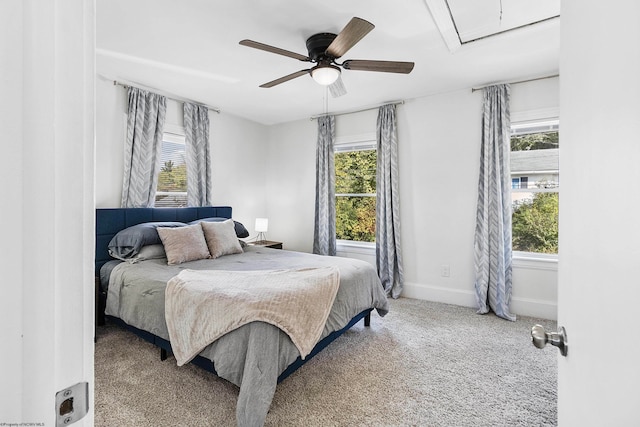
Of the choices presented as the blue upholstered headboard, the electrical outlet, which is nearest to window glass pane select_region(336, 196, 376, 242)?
the electrical outlet

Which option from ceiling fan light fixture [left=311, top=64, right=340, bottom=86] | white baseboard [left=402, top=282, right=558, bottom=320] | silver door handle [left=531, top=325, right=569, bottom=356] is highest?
ceiling fan light fixture [left=311, top=64, right=340, bottom=86]

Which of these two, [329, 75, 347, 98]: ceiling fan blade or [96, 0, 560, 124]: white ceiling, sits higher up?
[96, 0, 560, 124]: white ceiling

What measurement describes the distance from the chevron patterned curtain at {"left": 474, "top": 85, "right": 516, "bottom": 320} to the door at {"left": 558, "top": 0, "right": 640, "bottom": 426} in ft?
9.34

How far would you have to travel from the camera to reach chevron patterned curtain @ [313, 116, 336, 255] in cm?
453

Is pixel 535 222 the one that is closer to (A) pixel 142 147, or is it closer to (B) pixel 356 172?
(B) pixel 356 172

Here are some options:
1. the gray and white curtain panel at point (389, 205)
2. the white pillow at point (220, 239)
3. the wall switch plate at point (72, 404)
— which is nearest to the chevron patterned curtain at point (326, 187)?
the gray and white curtain panel at point (389, 205)

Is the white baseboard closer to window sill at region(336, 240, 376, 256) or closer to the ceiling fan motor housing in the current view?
window sill at region(336, 240, 376, 256)

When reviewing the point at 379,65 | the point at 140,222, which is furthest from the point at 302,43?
the point at 140,222

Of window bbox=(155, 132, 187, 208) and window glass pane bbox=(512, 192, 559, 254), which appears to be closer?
window glass pane bbox=(512, 192, 559, 254)

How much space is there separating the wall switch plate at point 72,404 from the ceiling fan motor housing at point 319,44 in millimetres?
2401

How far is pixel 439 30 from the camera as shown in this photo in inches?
91.1

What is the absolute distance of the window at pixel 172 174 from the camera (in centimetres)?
379

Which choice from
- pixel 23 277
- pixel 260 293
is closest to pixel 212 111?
pixel 260 293

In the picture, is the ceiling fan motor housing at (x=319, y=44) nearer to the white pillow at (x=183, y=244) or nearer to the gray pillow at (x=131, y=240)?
the white pillow at (x=183, y=244)
